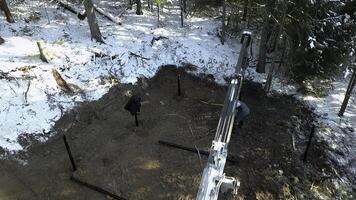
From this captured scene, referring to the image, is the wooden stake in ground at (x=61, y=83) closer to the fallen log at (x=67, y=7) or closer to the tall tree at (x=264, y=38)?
the fallen log at (x=67, y=7)

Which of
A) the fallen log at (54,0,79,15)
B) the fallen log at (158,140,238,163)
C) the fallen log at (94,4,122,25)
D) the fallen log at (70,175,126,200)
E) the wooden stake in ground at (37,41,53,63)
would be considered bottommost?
the fallen log at (70,175,126,200)

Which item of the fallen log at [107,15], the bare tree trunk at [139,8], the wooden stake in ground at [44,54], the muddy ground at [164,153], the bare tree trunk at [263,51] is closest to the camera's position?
the muddy ground at [164,153]

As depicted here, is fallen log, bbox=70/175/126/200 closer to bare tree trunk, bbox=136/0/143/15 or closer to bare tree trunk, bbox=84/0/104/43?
bare tree trunk, bbox=84/0/104/43

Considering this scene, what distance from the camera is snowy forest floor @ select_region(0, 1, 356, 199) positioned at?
1491cm

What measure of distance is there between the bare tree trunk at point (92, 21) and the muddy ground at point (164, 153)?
3.63 m

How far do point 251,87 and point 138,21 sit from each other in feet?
26.8

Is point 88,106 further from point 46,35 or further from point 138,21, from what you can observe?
point 138,21

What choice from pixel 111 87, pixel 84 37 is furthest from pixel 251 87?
pixel 84 37

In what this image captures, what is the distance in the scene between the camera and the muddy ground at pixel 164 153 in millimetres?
13609

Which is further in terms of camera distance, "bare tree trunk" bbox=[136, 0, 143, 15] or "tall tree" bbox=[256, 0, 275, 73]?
"bare tree trunk" bbox=[136, 0, 143, 15]

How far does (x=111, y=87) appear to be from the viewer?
17938 mm

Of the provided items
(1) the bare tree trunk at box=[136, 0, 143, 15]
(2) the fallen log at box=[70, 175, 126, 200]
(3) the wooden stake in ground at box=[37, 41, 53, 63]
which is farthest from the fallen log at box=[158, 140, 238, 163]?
(1) the bare tree trunk at box=[136, 0, 143, 15]

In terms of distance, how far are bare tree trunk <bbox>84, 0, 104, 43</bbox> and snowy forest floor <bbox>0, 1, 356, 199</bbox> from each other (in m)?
0.44

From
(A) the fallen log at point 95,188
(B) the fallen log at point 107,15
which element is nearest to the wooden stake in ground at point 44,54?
(B) the fallen log at point 107,15
